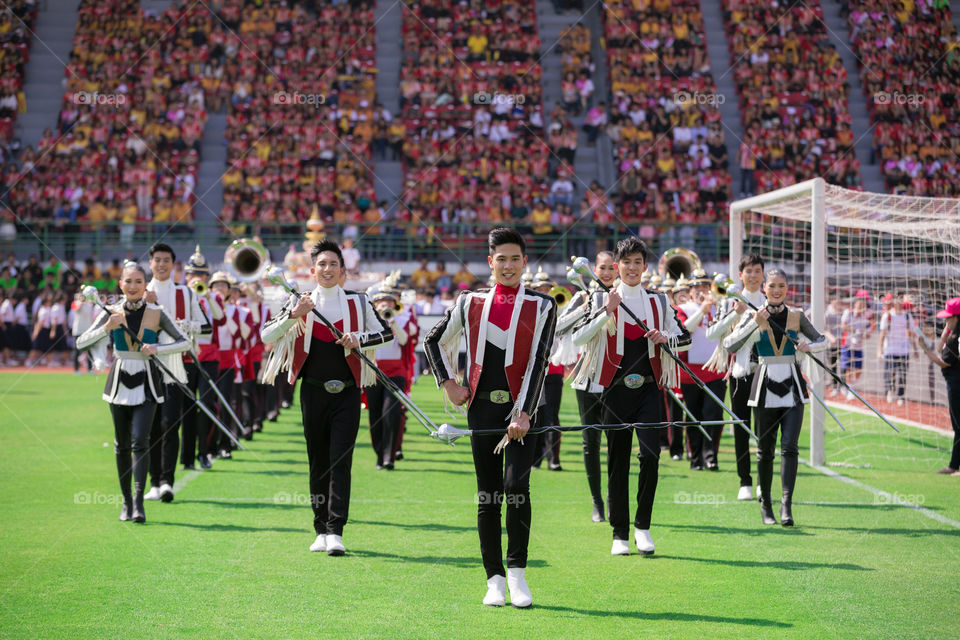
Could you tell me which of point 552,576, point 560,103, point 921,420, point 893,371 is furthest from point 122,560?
point 560,103

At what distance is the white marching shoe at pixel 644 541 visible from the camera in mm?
6531

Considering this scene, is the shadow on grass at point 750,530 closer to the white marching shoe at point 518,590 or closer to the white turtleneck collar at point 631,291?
the white turtleneck collar at point 631,291

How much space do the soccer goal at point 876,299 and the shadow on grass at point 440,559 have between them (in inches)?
171

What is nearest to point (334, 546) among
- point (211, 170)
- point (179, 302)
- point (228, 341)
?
point (179, 302)


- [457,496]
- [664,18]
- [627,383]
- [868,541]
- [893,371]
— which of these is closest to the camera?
[627,383]

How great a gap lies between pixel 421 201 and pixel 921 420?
46.6 feet

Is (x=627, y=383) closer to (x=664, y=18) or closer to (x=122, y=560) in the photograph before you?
(x=122, y=560)

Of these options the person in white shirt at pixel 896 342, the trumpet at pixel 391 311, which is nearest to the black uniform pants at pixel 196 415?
the trumpet at pixel 391 311

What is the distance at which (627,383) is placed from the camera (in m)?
6.54

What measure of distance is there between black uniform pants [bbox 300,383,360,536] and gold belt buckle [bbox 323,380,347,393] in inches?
1.5

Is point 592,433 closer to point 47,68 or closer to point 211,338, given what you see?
point 211,338

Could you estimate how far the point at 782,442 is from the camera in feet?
24.7

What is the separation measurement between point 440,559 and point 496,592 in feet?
3.70

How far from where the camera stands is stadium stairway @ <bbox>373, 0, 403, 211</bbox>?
27016mm
